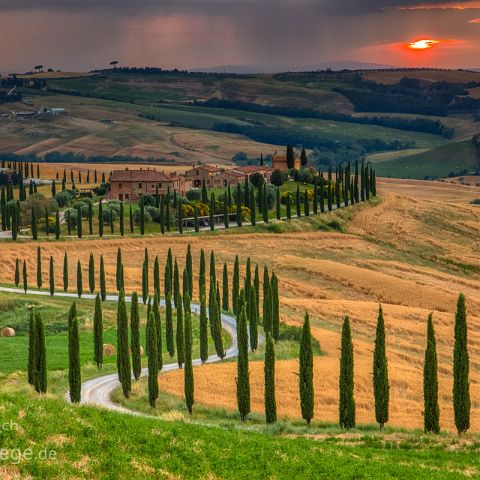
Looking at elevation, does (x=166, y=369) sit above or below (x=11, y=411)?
below

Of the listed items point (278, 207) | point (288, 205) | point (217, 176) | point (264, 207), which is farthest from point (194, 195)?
point (217, 176)

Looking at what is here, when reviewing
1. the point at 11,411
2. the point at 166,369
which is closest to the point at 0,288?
the point at 166,369

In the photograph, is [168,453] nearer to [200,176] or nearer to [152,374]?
[152,374]

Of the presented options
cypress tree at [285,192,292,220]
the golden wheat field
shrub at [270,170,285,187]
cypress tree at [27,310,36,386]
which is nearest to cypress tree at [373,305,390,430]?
the golden wheat field

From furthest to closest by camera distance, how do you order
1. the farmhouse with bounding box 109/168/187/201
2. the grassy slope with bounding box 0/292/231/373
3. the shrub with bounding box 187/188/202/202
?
the farmhouse with bounding box 109/168/187/201, the shrub with bounding box 187/188/202/202, the grassy slope with bounding box 0/292/231/373

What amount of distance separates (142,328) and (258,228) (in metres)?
62.6

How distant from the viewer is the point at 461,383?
5216 centimetres

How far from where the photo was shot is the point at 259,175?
17438cm

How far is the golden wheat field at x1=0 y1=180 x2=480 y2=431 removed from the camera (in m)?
61.9

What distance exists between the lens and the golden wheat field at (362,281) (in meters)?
61.9

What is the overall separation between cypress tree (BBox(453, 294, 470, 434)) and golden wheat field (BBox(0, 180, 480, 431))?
4369mm

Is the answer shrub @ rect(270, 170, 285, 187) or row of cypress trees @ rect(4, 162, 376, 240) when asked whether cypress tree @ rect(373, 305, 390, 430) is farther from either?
shrub @ rect(270, 170, 285, 187)

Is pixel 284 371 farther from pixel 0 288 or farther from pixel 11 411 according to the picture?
pixel 0 288

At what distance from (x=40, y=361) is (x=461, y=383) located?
66.3 feet
